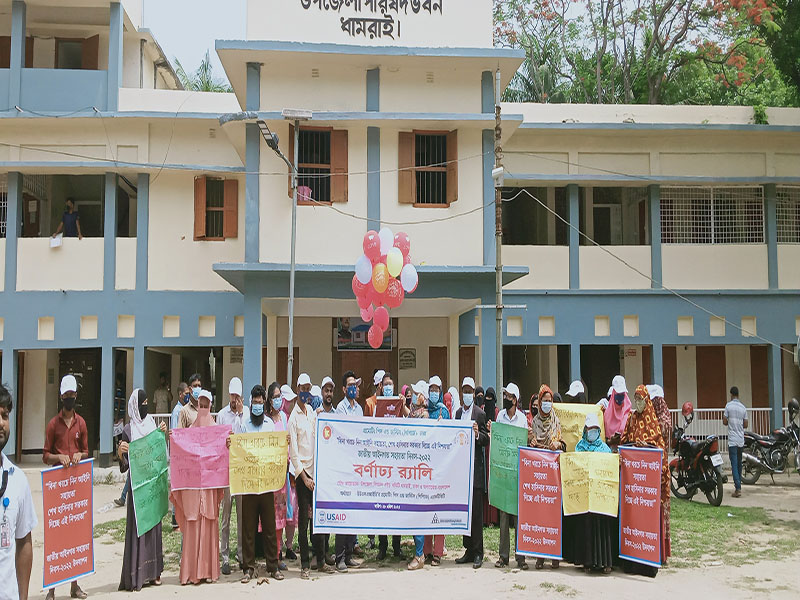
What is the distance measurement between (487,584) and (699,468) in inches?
240

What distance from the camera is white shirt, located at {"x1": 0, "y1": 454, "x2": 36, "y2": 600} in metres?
4.11

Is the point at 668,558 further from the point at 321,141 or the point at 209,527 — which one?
the point at 321,141

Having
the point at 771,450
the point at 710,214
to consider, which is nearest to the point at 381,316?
the point at 771,450

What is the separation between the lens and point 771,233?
18891 millimetres

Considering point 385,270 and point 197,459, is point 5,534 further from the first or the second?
point 385,270

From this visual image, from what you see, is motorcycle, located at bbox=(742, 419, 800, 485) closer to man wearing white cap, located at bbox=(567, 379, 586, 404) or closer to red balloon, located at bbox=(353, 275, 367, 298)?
man wearing white cap, located at bbox=(567, 379, 586, 404)

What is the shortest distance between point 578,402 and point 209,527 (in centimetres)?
479

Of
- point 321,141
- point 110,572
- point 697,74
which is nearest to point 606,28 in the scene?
point 697,74

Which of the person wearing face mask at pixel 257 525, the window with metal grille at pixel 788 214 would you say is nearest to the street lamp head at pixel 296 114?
the person wearing face mask at pixel 257 525

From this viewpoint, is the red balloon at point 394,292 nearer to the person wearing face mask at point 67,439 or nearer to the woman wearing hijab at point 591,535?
the woman wearing hijab at point 591,535

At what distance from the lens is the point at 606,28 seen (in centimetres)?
2739

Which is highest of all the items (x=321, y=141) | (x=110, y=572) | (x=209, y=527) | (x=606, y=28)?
(x=606, y=28)

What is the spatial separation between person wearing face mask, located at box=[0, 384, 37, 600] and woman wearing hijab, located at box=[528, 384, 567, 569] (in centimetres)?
565

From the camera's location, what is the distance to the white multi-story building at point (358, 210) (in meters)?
15.3
